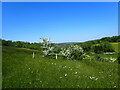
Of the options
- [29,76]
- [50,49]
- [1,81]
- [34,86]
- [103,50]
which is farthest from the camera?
[103,50]

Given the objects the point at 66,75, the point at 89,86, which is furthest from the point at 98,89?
the point at 66,75

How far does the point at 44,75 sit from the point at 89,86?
13.2ft

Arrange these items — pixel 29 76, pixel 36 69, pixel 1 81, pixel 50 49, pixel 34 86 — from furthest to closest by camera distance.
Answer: pixel 50 49, pixel 36 69, pixel 29 76, pixel 1 81, pixel 34 86

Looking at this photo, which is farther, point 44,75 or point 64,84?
point 44,75

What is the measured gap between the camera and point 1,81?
12.2m

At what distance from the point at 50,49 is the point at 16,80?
1763 inches

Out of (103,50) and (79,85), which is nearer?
(79,85)

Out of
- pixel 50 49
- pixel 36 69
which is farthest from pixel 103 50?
pixel 36 69

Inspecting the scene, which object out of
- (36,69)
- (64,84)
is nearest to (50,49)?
(36,69)

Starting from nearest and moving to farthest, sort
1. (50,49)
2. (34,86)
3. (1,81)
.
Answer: (34,86) → (1,81) → (50,49)

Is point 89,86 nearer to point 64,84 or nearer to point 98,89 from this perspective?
point 98,89

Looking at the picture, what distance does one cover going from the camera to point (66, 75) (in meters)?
14.1

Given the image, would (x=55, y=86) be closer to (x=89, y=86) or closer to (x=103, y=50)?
(x=89, y=86)

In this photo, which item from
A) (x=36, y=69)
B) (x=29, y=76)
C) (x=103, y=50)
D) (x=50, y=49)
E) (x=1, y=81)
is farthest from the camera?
(x=103, y=50)
